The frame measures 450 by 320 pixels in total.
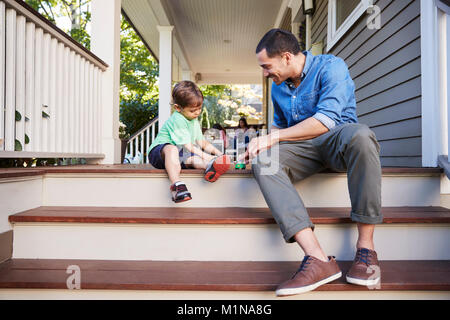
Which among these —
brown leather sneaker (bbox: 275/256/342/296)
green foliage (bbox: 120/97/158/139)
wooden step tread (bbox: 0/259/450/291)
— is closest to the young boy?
wooden step tread (bbox: 0/259/450/291)

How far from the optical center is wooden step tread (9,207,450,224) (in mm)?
1337

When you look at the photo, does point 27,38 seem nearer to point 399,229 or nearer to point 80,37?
point 399,229

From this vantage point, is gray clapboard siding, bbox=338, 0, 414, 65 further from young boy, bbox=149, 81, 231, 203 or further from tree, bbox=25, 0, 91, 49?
tree, bbox=25, 0, 91, 49

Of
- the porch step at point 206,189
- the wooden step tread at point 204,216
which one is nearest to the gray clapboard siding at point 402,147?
the porch step at point 206,189

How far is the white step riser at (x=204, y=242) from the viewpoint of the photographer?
1352 mm

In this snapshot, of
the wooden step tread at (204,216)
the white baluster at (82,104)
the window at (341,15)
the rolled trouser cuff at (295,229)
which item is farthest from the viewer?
the window at (341,15)

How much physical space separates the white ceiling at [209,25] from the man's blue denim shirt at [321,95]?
14.0 ft

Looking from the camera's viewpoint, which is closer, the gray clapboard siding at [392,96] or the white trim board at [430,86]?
the white trim board at [430,86]

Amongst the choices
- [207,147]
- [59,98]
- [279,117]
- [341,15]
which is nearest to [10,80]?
[59,98]

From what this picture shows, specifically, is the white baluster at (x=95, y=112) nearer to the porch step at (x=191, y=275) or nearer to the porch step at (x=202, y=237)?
the porch step at (x=202, y=237)

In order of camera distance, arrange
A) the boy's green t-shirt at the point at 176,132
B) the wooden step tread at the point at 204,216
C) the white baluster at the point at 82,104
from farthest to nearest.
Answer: the white baluster at the point at 82,104 < the boy's green t-shirt at the point at 176,132 < the wooden step tread at the point at 204,216

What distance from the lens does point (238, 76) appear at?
11375mm
